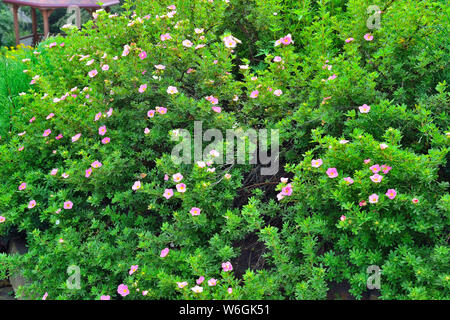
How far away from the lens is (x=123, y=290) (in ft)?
7.10

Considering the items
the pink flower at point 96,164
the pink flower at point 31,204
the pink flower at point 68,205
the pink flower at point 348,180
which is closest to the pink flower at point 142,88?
the pink flower at point 96,164

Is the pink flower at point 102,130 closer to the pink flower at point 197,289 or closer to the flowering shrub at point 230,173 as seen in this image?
the flowering shrub at point 230,173

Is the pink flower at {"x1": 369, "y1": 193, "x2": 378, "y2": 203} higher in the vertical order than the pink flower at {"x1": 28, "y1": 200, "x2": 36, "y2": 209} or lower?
higher

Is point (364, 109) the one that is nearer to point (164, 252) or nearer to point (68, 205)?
point (164, 252)

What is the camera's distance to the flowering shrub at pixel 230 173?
1.91 metres

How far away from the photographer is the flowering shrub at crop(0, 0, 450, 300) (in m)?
1.91

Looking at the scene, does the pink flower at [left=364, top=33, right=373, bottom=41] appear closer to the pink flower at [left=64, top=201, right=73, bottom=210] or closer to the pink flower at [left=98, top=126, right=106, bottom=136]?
the pink flower at [left=98, top=126, right=106, bottom=136]

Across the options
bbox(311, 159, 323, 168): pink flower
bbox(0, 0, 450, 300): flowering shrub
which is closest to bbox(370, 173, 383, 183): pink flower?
bbox(0, 0, 450, 300): flowering shrub

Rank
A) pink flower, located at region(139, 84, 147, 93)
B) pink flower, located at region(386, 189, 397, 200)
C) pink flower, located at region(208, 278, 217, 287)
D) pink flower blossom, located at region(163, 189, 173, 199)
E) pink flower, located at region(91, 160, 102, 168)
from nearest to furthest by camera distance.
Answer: pink flower, located at region(386, 189, 397, 200) < pink flower, located at region(208, 278, 217, 287) < pink flower blossom, located at region(163, 189, 173, 199) < pink flower, located at region(91, 160, 102, 168) < pink flower, located at region(139, 84, 147, 93)

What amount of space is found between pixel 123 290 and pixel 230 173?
841 mm

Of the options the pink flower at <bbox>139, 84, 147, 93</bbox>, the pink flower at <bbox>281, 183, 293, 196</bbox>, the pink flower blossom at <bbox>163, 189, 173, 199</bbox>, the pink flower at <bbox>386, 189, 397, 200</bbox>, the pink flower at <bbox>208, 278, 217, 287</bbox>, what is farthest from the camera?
the pink flower at <bbox>139, 84, 147, 93</bbox>

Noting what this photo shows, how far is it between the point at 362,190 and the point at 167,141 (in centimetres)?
120

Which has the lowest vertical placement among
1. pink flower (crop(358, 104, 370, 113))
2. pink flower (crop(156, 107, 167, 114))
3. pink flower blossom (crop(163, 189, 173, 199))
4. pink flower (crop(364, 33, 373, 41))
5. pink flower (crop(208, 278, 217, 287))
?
pink flower (crop(208, 278, 217, 287))
